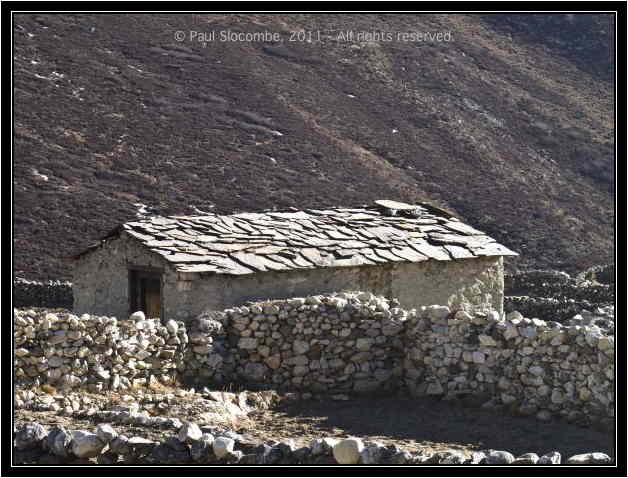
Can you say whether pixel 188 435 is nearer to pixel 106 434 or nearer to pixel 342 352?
pixel 106 434

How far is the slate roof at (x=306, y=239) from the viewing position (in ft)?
53.1

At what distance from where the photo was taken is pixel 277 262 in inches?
643

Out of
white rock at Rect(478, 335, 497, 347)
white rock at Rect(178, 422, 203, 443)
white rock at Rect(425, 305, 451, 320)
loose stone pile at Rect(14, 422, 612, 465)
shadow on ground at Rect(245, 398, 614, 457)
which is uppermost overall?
white rock at Rect(425, 305, 451, 320)

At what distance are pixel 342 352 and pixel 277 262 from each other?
210 cm

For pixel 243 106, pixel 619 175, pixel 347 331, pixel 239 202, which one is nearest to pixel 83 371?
pixel 347 331

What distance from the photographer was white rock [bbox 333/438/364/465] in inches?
344

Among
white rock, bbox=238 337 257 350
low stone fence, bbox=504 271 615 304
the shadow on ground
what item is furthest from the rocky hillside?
the shadow on ground

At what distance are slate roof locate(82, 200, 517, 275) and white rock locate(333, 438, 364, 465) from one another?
7.04 meters

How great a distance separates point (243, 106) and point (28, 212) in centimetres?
1764

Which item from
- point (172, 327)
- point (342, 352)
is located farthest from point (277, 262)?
point (172, 327)

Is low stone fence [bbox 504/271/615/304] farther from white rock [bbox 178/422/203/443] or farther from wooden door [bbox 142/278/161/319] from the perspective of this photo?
white rock [bbox 178/422/203/443]

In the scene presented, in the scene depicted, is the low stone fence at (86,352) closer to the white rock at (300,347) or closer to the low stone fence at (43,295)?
the white rock at (300,347)

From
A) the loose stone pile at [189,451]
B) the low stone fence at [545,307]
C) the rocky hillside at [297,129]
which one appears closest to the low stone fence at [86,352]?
the loose stone pile at [189,451]

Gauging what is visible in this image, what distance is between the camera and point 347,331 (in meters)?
14.9
